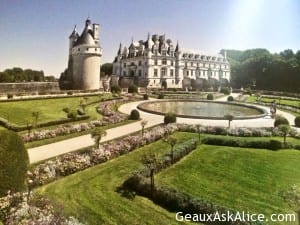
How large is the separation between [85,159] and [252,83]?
90.4ft

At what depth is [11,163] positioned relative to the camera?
5.51 m

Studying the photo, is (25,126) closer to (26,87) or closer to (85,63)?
(26,87)

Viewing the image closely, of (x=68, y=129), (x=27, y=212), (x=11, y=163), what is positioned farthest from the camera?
(x=68, y=129)

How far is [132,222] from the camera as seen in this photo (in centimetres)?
513

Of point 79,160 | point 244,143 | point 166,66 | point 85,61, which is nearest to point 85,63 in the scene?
point 85,61

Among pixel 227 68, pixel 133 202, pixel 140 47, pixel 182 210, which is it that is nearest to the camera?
pixel 182 210

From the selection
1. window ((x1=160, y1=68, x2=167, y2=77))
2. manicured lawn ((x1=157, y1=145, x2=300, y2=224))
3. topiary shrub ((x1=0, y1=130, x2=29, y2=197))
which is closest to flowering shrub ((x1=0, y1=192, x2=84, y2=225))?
topiary shrub ((x1=0, y1=130, x2=29, y2=197))

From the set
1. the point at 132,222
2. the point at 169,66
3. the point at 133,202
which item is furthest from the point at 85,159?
the point at 169,66

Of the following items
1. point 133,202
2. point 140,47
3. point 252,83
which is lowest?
point 133,202

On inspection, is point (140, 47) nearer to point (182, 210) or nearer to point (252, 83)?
point (252, 83)

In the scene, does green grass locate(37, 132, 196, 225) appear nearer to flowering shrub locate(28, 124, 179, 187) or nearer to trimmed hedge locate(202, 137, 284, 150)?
flowering shrub locate(28, 124, 179, 187)

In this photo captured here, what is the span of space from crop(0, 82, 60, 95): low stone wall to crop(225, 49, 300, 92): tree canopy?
704 inches

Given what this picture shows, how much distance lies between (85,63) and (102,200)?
2365 cm

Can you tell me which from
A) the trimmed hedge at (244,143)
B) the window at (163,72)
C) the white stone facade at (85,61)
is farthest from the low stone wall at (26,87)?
the window at (163,72)
